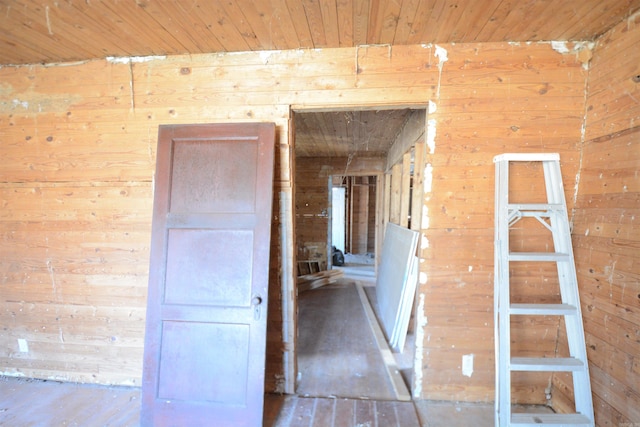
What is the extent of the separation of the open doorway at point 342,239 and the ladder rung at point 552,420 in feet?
2.70

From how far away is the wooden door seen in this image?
1.78m

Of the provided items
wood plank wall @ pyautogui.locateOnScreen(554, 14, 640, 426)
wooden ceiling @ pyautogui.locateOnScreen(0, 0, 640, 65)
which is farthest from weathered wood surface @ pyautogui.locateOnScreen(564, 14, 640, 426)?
wooden ceiling @ pyautogui.locateOnScreen(0, 0, 640, 65)

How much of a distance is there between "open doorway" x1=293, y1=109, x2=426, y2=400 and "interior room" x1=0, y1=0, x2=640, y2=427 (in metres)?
0.21

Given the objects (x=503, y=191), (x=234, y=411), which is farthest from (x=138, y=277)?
(x=503, y=191)

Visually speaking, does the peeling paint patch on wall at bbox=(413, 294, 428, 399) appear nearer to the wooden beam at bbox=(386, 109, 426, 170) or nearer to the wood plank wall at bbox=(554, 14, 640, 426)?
the wood plank wall at bbox=(554, 14, 640, 426)

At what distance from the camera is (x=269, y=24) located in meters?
1.64

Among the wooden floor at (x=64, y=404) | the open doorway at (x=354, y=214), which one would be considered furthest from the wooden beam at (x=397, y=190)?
the open doorway at (x=354, y=214)

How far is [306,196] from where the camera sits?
640 centimetres

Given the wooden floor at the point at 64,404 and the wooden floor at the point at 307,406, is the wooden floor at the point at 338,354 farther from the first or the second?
the wooden floor at the point at 64,404

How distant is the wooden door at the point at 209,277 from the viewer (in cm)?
178

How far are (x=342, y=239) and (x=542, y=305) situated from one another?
7.66 m

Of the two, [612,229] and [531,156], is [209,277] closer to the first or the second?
[531,156]

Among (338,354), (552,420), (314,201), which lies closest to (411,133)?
(338,354)

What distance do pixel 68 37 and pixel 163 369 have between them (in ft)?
7.26
